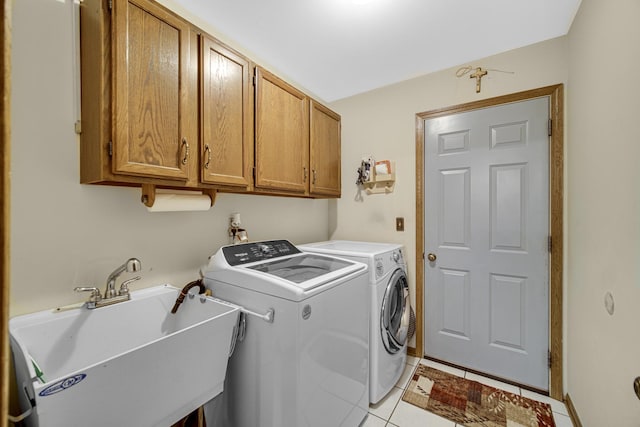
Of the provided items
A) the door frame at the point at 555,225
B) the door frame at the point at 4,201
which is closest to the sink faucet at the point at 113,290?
the door frame at the point at 4,201

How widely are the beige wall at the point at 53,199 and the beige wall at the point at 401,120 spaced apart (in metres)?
1.81

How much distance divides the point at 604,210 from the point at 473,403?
1.44m

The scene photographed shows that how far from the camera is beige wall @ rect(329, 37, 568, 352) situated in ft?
6.27

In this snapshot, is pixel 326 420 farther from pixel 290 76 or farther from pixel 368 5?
pixel 290 76

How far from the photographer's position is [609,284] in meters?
1.19

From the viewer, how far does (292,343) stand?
3.71 feet

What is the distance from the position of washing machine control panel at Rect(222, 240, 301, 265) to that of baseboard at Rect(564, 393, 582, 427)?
1956 millimetres

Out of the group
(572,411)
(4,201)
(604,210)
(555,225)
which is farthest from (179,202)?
(572,411)

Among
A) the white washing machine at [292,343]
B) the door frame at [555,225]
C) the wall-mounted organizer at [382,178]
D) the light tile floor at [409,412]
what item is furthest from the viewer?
the wall-mounted organizer at [382,178]

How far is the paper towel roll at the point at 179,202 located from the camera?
1.32m

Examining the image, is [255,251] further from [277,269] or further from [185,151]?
[185,151]

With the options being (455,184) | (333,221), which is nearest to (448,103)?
(455,184)

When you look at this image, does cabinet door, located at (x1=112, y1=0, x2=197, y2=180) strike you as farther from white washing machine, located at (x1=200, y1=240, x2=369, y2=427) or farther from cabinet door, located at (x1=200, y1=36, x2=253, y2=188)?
white washing machine, located at (x1=200, y1=240, x2=369, y2=427)

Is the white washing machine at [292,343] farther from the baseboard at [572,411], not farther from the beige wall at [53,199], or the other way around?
the baseboard at [572,411]
